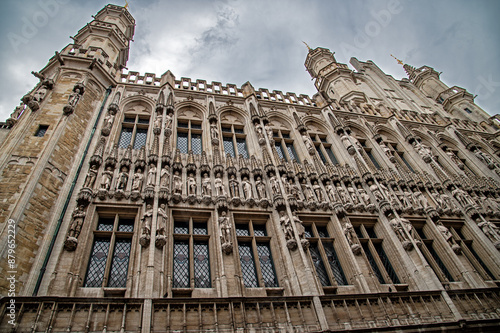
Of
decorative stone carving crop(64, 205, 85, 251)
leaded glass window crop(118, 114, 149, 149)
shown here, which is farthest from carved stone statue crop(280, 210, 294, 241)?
leaded glass window crop(118, 114, 149, 149)

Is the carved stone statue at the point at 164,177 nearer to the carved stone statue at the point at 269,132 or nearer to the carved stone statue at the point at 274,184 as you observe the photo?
the carved stone statue at the point at 274,184

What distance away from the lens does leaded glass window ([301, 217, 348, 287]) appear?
11078mm

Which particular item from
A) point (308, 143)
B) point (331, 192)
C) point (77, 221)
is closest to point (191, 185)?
point (77, 221)

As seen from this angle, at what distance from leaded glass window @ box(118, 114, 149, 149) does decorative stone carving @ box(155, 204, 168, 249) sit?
4.41 metres

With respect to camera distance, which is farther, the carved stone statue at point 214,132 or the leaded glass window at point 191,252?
the carved stone statue at point 214,132

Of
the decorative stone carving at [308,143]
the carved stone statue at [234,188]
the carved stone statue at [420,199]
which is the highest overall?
the decorative stone carving at [308,143]

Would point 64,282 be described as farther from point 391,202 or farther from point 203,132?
point 391,202

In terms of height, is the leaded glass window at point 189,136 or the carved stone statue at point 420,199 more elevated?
the leaded glass window at point 189,136

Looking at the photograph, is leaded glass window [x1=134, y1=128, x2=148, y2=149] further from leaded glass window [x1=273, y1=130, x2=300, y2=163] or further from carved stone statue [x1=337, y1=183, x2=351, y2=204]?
carved stone statue [x1=337, y1=183, x2=351, y2=204]

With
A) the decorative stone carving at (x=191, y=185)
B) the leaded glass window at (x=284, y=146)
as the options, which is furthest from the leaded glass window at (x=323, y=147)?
the decorative stone carving at (x=191, y=185)

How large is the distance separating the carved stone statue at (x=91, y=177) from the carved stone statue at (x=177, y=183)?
8.72 feet

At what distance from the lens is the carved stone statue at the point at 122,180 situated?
10.9 m

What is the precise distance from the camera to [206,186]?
11758 millimetres


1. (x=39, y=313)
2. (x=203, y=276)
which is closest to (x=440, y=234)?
(x=203, y=276)
